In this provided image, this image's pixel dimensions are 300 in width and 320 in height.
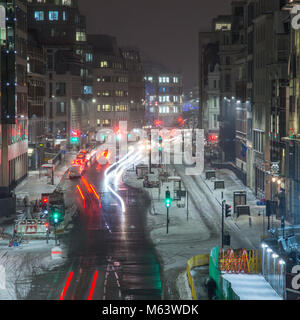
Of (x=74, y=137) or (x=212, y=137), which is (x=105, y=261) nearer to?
(x=212, y=137)

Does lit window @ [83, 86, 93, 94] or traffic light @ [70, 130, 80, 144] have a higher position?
lit window @ [83, 86, 93, 94]

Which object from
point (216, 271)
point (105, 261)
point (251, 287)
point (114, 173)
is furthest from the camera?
point (114, 173)

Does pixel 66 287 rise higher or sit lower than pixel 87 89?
lower

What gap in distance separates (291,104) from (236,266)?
2092cm

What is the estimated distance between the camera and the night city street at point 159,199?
109 ft

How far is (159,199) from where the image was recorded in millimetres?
65938

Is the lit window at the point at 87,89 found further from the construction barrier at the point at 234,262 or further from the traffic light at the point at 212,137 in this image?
the construction barrier at the point at 234,262

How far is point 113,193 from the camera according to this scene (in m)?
69.9

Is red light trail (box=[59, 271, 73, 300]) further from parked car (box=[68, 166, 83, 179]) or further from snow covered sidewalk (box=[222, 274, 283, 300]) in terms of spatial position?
parked car (box=[68, 166, 83, 179])

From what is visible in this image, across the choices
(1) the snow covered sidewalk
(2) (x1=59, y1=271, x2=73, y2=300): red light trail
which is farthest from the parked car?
(1) the snow covered sidewalk

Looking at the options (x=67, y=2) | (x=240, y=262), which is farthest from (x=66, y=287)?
(x=67, y=2)

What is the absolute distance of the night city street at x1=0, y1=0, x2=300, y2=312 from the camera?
109 feet

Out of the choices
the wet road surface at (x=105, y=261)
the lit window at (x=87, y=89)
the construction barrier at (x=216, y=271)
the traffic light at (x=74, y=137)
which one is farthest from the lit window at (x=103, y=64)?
the construction barrier at (x=216, y=271)
